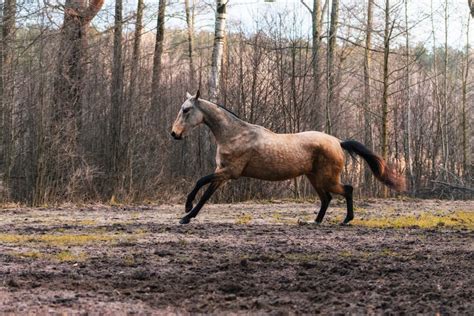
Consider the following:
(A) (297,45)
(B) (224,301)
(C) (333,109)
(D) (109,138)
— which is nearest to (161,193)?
(D) (109,138)

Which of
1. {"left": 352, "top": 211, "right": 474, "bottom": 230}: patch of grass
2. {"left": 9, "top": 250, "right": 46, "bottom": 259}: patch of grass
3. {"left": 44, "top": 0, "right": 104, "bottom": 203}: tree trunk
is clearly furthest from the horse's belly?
{"left": 44, "top": 0, "right": 104, "bottom": 203}: tree trunk

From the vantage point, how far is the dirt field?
5.61 m

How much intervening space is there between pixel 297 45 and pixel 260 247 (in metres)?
12.1

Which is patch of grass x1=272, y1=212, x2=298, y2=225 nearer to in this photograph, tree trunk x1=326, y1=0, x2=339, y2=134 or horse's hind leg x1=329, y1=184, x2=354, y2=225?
horse's hind leg x1=329, y1=184, x2=354, y2=225

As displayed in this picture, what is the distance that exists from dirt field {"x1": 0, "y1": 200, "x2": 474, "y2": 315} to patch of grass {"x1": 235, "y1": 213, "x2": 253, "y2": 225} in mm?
21

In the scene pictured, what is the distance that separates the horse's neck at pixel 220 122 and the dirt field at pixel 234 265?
1.37m

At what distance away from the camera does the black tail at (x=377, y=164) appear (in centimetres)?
1205

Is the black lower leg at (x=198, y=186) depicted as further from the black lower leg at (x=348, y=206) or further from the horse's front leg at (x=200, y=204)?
the black lower leg at (x=348, y=206)

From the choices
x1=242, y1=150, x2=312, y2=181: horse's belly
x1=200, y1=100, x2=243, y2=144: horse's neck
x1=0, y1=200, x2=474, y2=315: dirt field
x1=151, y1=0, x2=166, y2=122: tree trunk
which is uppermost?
x1=151, y1=0, x2=166, y2=122: tree trunk

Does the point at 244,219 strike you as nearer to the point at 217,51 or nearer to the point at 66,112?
the point at 66,112

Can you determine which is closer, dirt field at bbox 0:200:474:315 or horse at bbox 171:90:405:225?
dirt field at bbox 0:200:474:315

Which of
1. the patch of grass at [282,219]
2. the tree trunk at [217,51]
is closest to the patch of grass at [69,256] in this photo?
the patch of grass at [282,219]

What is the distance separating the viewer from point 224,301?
5.70m

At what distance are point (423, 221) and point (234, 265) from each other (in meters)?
5.98
